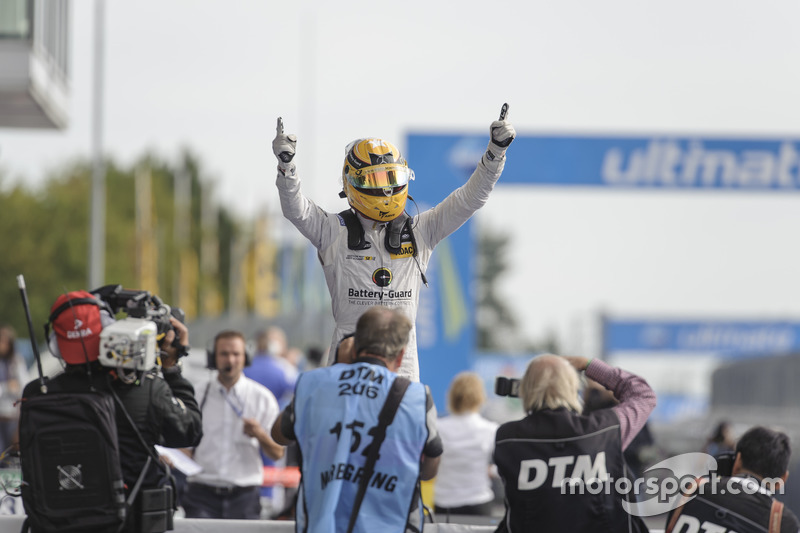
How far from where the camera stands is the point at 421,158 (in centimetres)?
1591

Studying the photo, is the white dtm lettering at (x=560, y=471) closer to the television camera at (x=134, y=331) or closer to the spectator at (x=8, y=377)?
the television camera at (x=134, y=331)

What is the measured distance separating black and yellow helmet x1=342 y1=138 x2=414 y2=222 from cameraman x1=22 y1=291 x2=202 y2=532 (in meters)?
1.36

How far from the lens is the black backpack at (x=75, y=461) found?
4.59 meters

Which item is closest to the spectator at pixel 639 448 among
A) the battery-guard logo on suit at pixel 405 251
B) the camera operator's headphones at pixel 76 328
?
A: the battery-guard logo on suit at pixel 405 251

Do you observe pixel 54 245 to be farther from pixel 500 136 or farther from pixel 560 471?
pixel 560 471

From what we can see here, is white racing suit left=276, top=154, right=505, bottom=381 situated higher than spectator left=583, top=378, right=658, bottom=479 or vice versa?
white racing suit left=276, top=154, right=505, bottom=381

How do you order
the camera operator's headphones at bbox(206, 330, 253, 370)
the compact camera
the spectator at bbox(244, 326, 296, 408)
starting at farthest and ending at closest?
the spectator at bbox(244, 326, 296, 408) → the camera operator's headphones at bbox(206, 330, 253, 370) → the compact camera

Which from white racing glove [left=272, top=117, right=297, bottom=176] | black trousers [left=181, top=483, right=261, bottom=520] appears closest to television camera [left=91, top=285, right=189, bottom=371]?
white racing glove [left=272, top=117, right=297, bottom=176]

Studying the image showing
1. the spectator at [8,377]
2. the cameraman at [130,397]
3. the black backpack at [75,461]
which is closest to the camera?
the black backpack at [75,461]

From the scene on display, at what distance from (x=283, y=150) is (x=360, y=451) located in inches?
61.7

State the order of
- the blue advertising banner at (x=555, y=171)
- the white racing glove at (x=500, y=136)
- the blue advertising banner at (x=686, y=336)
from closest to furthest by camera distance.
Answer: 1. the white racing glove at (x=500, y=136)
2. the blue advertising banner at (x=555, y=171)
3. the blue advertising banner at (x=686, y=336)

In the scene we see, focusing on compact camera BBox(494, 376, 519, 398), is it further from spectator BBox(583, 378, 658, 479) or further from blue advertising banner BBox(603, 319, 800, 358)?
blue advertising banner BBox(603, 319, 800, 358)

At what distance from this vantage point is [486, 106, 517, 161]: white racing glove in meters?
5.51

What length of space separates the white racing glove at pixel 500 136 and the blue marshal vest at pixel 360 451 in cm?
149
